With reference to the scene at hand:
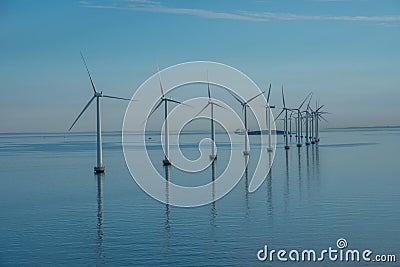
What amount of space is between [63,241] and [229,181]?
28002 millimetres

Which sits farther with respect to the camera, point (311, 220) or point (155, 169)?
point (155, 169)

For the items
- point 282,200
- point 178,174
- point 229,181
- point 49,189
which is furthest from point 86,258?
point 178,174

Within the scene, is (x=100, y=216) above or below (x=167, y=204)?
below

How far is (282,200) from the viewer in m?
38.0

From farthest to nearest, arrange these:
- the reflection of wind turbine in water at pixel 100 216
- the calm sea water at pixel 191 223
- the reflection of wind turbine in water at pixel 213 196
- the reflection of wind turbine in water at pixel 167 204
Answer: the reflection of wind turbine in water at pixel 213 196, the reflection of wind turbine in water at pixel 167 204, the reflection of wind turbine in water at pixel 100 216, the calm sea water at pixel 191 223

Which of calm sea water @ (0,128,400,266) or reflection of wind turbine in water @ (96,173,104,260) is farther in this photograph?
reflection of wind turbine in water @ (96,173,104,260)

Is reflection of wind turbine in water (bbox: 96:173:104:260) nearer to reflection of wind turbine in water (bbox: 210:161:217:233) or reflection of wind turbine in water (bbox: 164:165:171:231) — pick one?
reflection of wind turbine in water (bbox: 164:165:171:231)

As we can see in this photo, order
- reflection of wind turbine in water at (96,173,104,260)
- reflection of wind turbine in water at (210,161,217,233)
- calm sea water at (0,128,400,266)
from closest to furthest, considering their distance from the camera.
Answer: calm sea water at (0,128,400,266) < reflection of wind turbine in water at (96,173,104,260) < reflection of wind turbine in water at (210,161,217,233)

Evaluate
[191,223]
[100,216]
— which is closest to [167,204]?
[100,216]

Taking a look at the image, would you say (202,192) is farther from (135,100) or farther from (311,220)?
(135,100)

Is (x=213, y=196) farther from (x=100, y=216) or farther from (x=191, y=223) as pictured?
(x=191, y=223)

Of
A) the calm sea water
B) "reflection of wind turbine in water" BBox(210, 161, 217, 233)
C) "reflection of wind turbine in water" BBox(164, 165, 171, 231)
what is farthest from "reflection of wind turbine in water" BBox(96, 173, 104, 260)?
"reflection of wind turbine in water" BBox(210, 161, 217, 233)

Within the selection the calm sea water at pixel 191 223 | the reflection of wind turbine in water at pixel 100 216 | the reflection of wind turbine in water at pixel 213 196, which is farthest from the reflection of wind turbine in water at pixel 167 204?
the reflection of wind turbine in water at pixel 100 216

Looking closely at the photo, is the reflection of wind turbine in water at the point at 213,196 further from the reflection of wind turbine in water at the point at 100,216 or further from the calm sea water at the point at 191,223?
the reflection of wind turbine in water at the point at 100,216
